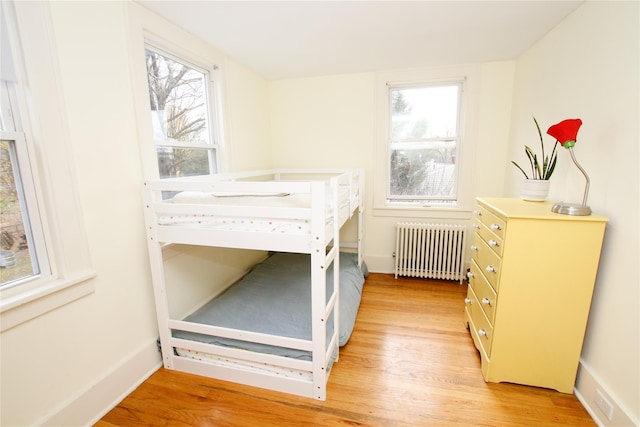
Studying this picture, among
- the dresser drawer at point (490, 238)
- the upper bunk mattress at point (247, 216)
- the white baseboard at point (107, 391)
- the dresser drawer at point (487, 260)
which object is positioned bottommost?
the white baseboard at point (107, 391)

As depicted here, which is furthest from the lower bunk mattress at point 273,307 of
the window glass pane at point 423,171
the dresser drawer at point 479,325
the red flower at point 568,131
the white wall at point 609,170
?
the red flower at point 568,131

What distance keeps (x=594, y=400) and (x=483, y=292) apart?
0.65m

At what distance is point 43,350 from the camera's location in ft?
3.93

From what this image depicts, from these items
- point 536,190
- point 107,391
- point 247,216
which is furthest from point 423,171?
point 107,391

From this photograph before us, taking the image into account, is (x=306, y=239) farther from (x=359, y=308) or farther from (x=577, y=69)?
(x=577, y=69)

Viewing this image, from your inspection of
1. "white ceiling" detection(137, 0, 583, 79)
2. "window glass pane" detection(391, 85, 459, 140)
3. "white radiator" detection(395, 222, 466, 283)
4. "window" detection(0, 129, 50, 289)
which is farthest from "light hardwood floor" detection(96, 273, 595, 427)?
"white ceiling" detection(137, 0, 583, 79)

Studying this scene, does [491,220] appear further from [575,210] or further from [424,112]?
[424,112]

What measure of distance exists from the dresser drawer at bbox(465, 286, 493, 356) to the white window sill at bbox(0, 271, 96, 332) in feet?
6.90

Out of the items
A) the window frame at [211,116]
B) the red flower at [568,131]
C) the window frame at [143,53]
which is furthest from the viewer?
the window frame at [211,116]

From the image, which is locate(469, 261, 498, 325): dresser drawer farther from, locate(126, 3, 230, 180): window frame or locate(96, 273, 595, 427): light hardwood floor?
locate(126, 3, 230, 180): window frame

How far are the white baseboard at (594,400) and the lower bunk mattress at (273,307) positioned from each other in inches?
49.4

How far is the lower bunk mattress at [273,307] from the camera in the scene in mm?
1729

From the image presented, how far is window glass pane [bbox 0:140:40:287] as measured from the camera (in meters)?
1.12

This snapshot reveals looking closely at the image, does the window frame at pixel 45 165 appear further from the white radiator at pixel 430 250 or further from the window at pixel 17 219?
the white radiator at pixel 430 250
